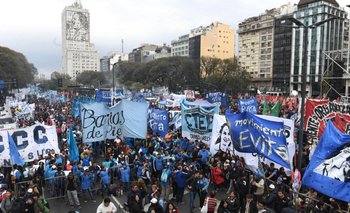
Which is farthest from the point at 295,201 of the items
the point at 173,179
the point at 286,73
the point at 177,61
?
the point at 286,73

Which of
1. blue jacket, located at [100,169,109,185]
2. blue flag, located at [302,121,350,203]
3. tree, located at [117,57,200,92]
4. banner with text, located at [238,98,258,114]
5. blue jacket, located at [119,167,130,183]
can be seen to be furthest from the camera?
tree, located at [117,57,200,92]

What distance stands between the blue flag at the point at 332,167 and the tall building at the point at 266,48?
89269 mm

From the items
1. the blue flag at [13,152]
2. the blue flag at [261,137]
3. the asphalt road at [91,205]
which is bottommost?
the asphalt road at [91,205]

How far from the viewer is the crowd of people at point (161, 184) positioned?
28.4 feet

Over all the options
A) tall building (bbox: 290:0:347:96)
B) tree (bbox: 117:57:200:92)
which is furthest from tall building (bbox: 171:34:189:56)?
tall building (bbox: 290:0:347:96)

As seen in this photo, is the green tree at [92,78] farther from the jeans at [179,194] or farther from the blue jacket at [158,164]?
the jeans at [179,194]

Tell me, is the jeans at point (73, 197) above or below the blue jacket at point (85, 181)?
below

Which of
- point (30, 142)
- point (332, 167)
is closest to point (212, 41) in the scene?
point (30, 142)

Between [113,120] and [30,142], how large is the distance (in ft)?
10.7

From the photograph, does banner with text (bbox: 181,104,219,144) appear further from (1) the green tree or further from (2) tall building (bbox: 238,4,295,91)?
(1) the green tree

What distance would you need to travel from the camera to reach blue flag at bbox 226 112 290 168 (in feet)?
31.1

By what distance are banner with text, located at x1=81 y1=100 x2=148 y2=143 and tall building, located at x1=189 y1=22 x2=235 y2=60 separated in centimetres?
10891

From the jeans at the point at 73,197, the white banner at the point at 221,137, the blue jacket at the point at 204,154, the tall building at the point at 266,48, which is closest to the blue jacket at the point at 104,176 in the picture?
the jeans at the point at 73,197

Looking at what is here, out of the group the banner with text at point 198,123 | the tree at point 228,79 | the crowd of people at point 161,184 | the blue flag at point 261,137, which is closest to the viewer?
the crowd of people at point 161,184
